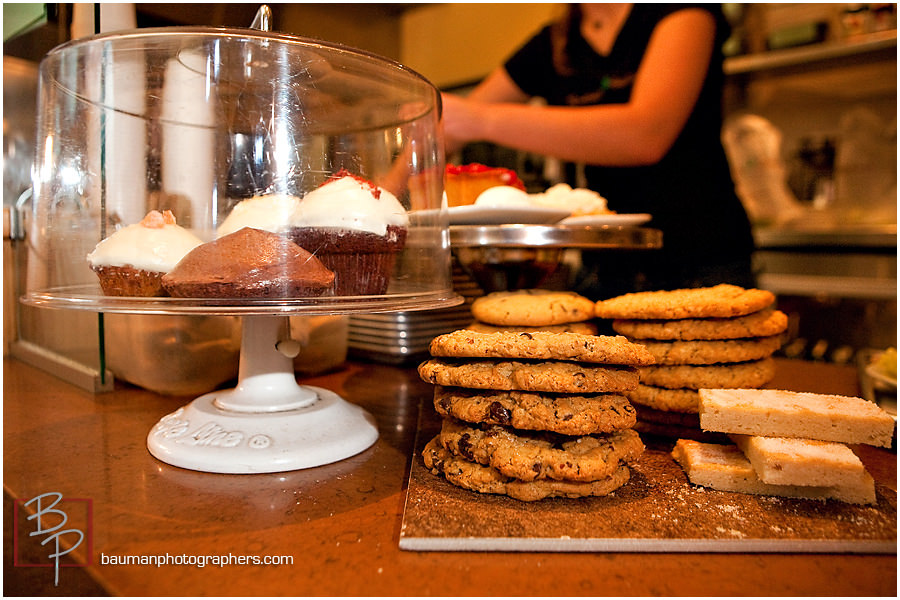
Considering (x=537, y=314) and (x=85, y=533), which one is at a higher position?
(x=537, y=314)

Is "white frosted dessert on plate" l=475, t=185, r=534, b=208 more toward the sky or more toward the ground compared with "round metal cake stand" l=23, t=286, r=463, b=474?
more toward the sky

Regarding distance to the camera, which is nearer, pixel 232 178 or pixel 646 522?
pixel 646 522

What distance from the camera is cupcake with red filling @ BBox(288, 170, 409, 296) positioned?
2.72 ft

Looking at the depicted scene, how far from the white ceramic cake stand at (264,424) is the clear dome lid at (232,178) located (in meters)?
0.15

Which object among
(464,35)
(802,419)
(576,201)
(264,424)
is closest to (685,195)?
(576,201)

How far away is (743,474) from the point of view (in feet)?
2.31

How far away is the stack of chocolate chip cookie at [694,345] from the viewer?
859mm

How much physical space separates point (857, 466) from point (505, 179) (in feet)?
2.84

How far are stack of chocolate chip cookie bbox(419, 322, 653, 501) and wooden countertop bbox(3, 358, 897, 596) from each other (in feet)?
0.32

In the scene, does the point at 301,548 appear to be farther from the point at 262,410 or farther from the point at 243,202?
the point at 243,202

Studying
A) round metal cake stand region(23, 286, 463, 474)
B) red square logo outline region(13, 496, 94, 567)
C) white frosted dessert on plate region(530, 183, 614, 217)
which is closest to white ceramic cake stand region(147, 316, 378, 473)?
round metal cake stand region(23, 286, 463, 474)

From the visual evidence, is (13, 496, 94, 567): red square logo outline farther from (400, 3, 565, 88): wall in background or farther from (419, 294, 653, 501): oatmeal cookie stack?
(400, 3, 565, 88): wall in background

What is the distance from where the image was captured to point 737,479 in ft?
2.32

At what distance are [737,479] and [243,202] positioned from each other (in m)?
0.78
